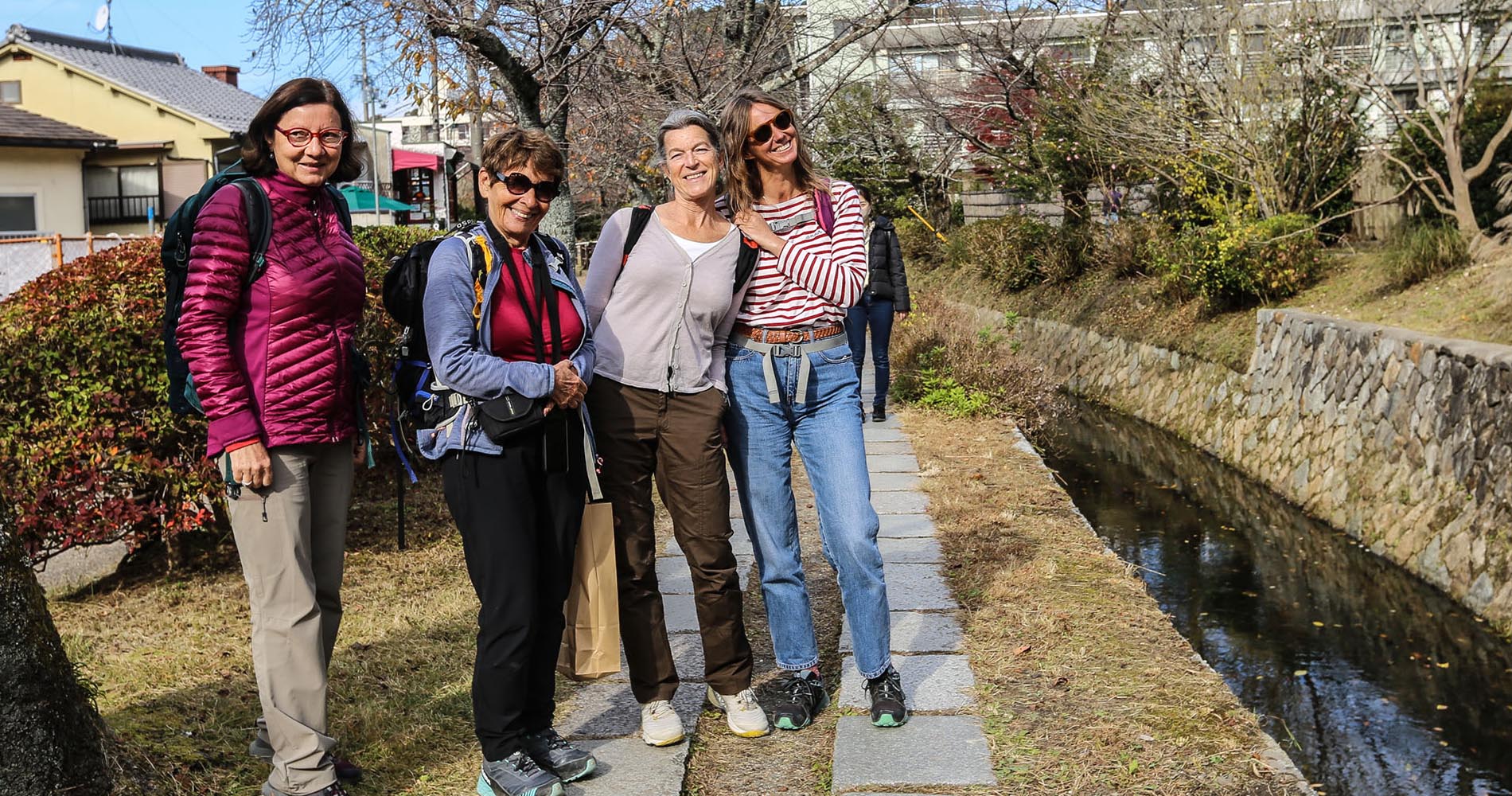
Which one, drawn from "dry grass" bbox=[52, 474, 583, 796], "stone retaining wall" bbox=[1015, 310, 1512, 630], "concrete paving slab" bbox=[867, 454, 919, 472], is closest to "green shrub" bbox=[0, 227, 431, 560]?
"dry grass" bbox=[52, 474, 583, 796]

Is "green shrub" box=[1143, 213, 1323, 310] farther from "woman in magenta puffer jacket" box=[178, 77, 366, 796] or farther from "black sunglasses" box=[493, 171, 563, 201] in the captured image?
"woman in magenta puffer jacket" box=[178, 77, 366, 796]

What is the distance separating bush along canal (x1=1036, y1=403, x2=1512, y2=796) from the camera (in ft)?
17.9

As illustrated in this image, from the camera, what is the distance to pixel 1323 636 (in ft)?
23.0

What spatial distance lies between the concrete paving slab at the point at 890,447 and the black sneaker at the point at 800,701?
4.94 m

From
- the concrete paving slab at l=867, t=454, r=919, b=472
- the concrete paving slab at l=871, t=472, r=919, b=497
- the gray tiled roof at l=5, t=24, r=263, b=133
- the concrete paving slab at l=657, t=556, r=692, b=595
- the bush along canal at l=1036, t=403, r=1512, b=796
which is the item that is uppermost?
the gray tiled roof at l=5, t=24, r=263, b=133

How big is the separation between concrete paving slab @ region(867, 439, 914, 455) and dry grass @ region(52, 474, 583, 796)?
337 cm

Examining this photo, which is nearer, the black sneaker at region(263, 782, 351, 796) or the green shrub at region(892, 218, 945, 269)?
the black sneaker at region(263, 782, 351, 796)

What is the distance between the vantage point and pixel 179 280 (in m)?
3.27

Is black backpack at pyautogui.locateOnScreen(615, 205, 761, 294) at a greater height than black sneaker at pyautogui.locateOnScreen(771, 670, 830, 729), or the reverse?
black backpack at pyautogui.locateOnScreen(615, 205, 761, 294)

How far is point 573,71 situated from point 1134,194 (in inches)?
506

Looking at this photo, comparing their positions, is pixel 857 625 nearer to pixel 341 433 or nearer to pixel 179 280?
pixel 341 433

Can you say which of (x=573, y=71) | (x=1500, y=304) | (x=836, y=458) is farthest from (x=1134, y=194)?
(x=836, y=458)

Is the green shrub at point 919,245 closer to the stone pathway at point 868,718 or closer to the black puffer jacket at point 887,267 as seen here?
the black puffer jacket at point 887,267

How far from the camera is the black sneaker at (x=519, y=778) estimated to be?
3.44 m
